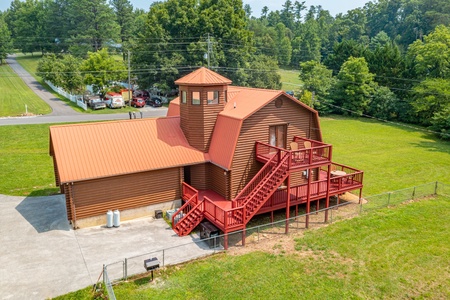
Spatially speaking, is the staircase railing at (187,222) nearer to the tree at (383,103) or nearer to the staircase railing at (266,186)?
the staircase railing at (266,186)

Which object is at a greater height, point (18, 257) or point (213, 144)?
point (213, 144)

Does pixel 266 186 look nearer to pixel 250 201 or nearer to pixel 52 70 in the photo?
pixel 250 201

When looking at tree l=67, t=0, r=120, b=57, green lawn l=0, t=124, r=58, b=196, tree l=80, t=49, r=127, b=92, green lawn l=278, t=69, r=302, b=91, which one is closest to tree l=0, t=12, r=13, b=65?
tree l=67, t=0, r=120, b=57

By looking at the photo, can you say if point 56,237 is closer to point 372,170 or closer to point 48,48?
point 372,170

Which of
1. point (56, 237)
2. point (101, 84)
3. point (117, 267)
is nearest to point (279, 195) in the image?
point (117, 267)

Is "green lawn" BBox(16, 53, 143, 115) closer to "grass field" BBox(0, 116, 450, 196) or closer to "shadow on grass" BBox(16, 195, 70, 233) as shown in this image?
"grass field" BBox(0, 116, 450, 196)

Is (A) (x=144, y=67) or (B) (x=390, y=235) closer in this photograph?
(B) (x=390, y=235)

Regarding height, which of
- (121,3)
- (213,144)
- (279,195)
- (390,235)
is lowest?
(390,235)

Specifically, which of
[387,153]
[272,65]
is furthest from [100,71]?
[387,153]
